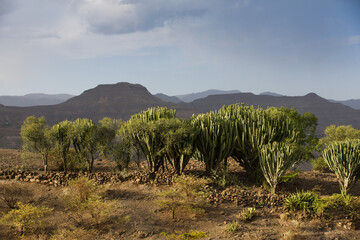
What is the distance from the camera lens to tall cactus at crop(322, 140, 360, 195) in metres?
9.53

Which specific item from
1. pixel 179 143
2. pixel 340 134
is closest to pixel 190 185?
pixel 179 143

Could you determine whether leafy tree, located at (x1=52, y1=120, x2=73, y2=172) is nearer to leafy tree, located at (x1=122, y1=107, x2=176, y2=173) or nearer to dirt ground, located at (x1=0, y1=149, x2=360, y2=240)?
dirt ground, located at (x1=0, y1=149, x2=360, y2=240)

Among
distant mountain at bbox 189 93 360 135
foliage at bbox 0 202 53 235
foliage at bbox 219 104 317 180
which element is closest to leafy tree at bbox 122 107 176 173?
foliage at bbox 219 104 317 180

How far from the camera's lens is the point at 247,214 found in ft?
26.2

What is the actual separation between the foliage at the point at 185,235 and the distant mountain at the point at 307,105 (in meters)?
78.6

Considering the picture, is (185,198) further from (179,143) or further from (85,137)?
(85,137)

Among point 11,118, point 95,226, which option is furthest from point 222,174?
point 11,118

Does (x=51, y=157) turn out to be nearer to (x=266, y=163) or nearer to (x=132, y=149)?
(x=132, y=149)

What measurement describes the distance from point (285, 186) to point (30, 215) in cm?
965

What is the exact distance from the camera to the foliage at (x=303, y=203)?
323 inches

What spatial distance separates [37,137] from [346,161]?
43.6ft

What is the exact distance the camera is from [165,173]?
35.1 ft

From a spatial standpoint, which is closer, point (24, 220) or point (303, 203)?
point (24, 220)

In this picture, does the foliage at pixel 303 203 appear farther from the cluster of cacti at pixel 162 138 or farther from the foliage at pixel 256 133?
the cluster of cacti at pixel 162 138
